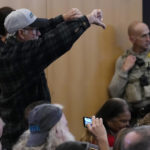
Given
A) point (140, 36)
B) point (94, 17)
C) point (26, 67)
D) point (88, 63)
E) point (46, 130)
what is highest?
point (94, 17)

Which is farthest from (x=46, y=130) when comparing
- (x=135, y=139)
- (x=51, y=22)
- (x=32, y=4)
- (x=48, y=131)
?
(x=32, y=4)

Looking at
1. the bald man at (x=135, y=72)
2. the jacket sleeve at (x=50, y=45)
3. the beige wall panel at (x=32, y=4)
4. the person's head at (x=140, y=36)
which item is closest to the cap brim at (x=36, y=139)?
the jacket sleeve at (x=50, y=45)

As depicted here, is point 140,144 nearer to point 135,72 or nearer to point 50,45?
point 50,45

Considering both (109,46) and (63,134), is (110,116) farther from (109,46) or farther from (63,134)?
(109,46)

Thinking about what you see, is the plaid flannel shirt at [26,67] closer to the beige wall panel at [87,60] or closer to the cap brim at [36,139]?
the cap brim at [36,139]

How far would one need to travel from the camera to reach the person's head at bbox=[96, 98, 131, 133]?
8.22 feet

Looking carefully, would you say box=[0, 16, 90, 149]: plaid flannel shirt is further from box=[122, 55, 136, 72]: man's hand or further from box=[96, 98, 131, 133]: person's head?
box=[122, 55, 136, 72]: man's hand

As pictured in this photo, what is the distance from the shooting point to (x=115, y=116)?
8.25ft

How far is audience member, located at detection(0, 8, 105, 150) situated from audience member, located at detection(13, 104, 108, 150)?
0.31m

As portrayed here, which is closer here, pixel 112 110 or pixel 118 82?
pixel 112 110

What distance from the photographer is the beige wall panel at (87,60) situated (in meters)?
3.37

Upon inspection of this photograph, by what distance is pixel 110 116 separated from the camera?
253 centimetres

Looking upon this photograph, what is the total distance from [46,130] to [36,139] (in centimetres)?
6

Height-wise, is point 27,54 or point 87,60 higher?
point 27,54
